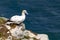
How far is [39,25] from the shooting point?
20562 millimetres

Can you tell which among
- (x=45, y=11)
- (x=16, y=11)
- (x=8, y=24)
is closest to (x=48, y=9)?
(x=45, y=11)

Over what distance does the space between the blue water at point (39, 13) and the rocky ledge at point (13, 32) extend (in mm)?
3092

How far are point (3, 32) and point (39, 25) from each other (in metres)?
5.44

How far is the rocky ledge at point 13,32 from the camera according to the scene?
15250mm

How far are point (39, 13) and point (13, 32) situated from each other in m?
7.42

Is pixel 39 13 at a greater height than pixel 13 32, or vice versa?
pixel 13 32

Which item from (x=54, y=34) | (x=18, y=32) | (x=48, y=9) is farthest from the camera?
(x=48, y=9)

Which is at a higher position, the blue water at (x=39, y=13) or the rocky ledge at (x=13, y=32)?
the rocky ledge at (x=13, y=32)

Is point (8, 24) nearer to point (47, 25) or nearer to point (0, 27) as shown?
point (0, 27)

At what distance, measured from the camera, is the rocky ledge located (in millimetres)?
15250

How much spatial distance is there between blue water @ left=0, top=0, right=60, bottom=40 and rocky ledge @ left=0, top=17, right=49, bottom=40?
309 centimetres

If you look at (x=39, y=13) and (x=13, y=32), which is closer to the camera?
(x=13, y=32)

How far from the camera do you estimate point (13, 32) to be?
15.4 m

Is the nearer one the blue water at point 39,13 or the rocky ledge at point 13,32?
the rocky ledge at point 13,32
